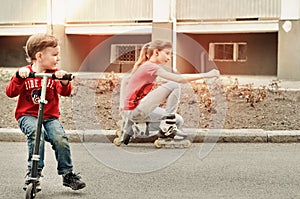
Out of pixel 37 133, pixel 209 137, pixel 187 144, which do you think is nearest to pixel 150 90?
pixel 187 144

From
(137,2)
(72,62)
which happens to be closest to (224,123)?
(137,2)

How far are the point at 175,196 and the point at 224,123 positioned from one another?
4420mm

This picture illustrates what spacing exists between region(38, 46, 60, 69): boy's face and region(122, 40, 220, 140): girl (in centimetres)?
241

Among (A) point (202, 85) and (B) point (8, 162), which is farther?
(A) point (202, 85)

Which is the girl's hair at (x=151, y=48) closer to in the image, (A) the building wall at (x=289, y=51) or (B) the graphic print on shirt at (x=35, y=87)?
(B) the graphic print on shirt at (x=35, y=87)

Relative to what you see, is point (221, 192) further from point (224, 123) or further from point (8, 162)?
point (224, 123)

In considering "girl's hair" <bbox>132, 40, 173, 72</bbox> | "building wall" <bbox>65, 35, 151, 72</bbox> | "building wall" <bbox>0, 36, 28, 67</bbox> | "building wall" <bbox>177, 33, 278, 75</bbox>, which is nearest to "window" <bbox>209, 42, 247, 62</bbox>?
"building wall" <bbox>177, 33, 278, 75</bbox>

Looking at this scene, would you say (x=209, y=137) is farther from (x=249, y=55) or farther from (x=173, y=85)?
(x=249, y=55)

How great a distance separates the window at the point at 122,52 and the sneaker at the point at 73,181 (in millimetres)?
19224

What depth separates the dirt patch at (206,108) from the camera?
9.65 meters

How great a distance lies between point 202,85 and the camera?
12.3 meters

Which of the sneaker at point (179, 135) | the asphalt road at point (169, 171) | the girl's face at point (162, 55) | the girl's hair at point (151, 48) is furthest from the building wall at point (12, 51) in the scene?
the girl's face at point (162, 55)

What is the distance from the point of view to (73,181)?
17.9 ft

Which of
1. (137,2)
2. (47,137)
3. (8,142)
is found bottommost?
(8,142)
